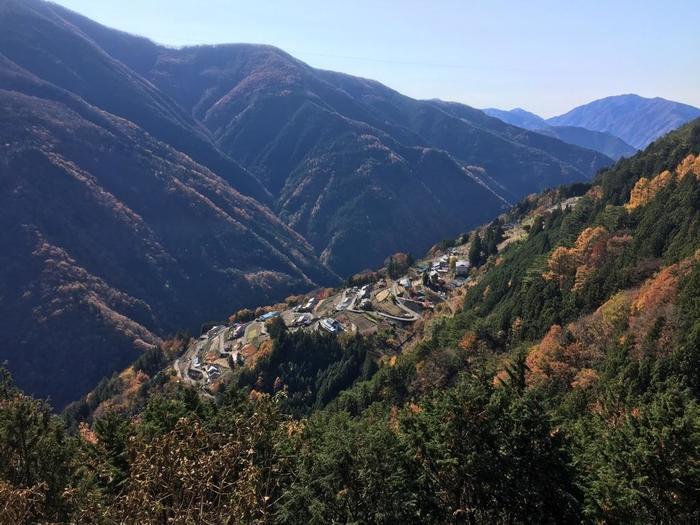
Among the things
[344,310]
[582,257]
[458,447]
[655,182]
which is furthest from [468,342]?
[458,447]

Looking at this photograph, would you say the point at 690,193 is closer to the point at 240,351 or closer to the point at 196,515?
the point at 196,515

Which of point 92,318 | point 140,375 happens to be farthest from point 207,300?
point 140,375

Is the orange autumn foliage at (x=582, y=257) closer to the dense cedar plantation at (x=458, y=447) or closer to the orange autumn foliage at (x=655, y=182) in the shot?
the dense cedar plantation at (x=458, y=447)

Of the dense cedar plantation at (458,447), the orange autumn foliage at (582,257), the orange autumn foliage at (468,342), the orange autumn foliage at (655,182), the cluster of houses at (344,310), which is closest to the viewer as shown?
the dense cedar plantation at (458,447)

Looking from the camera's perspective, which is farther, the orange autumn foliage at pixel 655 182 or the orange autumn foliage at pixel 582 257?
the orange autumn foliage at pixel 655 182

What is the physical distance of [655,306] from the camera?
43000mm

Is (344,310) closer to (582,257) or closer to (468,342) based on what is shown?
(468,342)

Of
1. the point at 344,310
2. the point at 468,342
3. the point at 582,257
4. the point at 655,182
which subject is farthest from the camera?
the point at 344,310

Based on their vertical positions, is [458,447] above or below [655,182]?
below

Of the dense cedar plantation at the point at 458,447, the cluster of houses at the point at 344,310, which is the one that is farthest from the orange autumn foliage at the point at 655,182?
the cluster of houses at the point at 344,310

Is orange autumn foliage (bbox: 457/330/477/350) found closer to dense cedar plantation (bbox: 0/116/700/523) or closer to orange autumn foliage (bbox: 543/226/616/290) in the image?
dense cedar plantation (bbox: 0/116/700/523)

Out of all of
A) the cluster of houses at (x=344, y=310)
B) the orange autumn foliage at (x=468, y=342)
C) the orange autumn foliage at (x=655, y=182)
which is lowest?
the cluster of houses at (x=344, y=310)

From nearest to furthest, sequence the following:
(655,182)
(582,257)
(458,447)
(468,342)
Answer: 1. (458,447)
2. (468,342)
3. (582,257)
4. (655,182)

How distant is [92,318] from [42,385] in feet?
77.2
